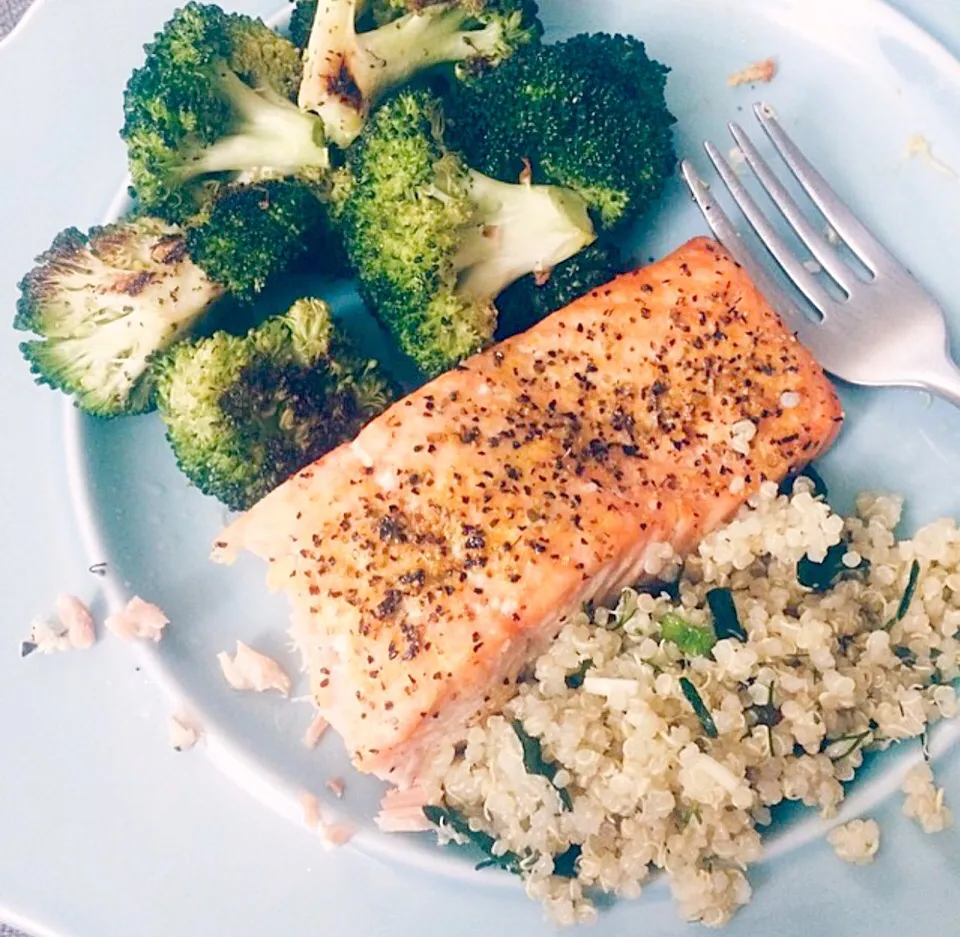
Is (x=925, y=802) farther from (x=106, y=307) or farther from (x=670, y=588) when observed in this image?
(x=106, y=307)

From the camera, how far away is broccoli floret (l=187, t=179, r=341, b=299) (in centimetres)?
241

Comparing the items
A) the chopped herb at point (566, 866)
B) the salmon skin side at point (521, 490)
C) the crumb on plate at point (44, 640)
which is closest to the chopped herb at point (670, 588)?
the salmon skin side at point (521, 490)

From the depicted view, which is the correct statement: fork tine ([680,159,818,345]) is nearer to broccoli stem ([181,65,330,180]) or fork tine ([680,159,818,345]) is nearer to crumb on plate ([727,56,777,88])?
crumb on plate ([727,56,777,88])

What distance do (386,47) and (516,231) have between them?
1.70ft

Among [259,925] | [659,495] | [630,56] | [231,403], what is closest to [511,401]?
[659,495]

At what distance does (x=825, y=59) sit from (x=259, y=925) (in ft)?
7.73

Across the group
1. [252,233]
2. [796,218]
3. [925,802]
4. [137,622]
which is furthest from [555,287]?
[925,802]

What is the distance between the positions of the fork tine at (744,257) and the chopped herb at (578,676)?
2.98 feet

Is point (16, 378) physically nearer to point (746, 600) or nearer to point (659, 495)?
point (659, 495)

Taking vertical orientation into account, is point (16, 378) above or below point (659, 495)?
above

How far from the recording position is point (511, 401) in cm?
227

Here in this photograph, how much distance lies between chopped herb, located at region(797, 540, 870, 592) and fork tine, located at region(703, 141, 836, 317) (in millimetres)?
568

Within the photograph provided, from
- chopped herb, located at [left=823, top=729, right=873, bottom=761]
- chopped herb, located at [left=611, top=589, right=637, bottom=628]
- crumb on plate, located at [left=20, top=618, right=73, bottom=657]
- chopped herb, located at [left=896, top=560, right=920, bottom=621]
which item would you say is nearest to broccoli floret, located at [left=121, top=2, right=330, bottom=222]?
crumb on plate, located at [left=20, top=618, right=73, bottom=657]

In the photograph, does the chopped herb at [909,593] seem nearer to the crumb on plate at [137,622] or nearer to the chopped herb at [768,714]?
the chopped herb at [768,714]
